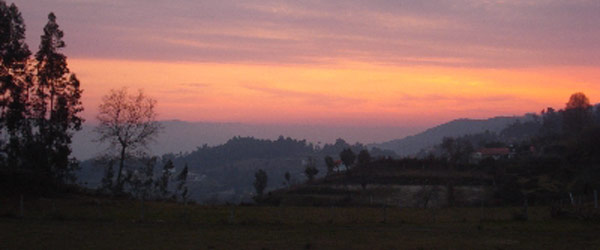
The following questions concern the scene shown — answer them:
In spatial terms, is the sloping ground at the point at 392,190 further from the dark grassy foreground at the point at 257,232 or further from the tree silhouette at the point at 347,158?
the dark grassy foreground at the point at 257,232

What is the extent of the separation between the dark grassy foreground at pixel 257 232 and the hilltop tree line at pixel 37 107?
45.4 ft

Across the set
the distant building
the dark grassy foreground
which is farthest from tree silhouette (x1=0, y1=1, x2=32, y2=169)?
the distant building

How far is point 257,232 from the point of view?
2764 centimetres

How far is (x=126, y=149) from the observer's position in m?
53.9

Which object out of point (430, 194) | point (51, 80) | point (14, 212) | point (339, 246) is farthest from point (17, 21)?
point (430, 194)

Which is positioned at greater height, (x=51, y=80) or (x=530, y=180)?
(x=51, y=80)

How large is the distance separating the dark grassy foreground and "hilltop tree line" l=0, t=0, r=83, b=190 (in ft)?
45.4

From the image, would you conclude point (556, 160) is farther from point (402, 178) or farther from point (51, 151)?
point (51, 151)

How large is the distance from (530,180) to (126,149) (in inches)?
2193

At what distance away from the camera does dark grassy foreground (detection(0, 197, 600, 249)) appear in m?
22.9

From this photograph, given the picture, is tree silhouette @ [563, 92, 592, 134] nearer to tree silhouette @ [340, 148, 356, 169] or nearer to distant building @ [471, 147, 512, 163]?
distant building @ [471, 147, 512, 163]

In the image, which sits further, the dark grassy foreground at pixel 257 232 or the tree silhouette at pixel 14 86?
the tree silhouette at pixel 14 86

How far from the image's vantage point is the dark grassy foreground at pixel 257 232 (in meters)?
22.9

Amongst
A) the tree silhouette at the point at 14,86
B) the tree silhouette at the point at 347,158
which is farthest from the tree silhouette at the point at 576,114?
the tree silhouette at the point at 14,86
